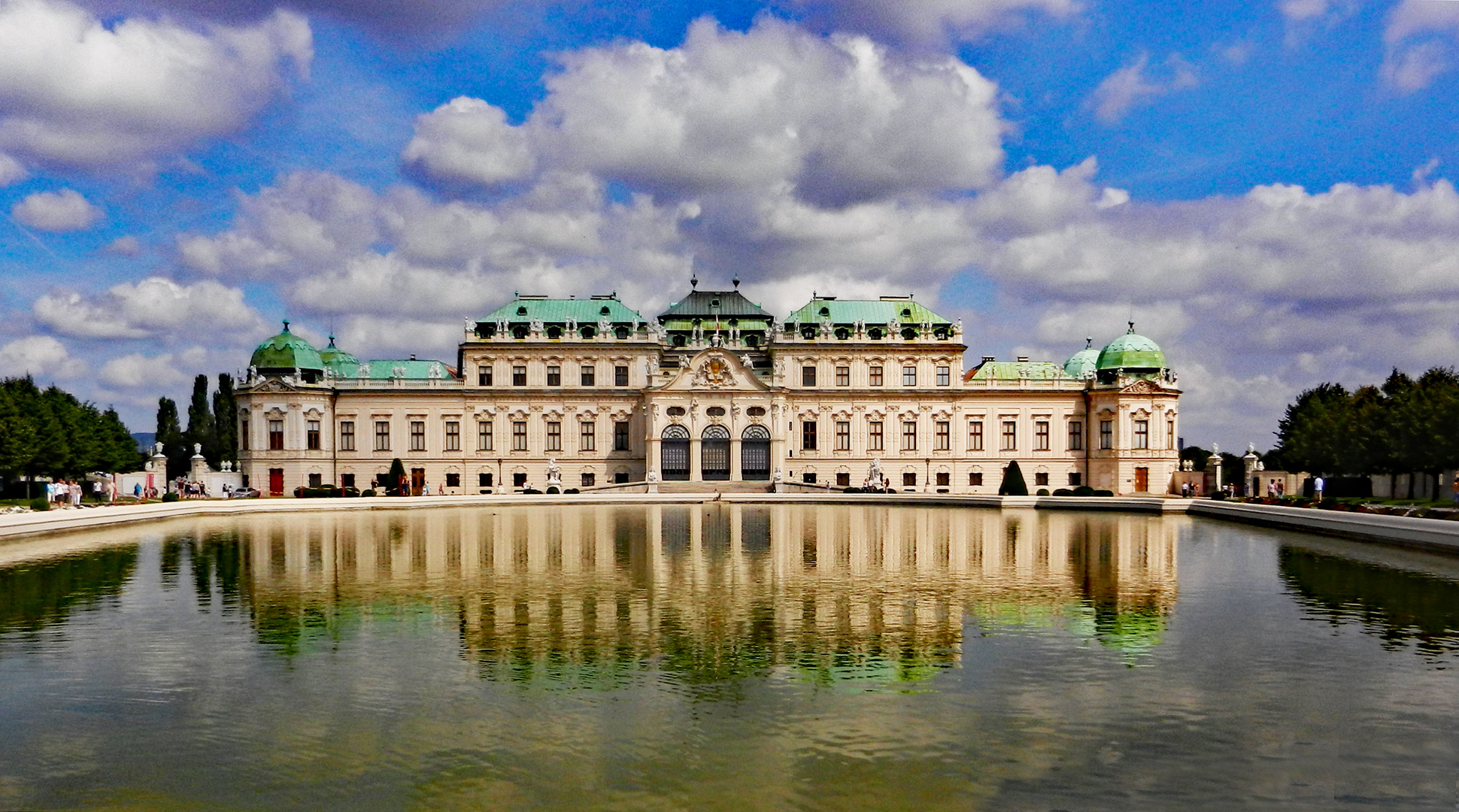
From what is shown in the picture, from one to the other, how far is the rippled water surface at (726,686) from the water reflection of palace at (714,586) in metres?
0.16

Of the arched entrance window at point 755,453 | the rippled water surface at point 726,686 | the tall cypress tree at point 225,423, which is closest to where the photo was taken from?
the rippled water surface at point 726,686

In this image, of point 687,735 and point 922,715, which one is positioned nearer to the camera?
point 687,735

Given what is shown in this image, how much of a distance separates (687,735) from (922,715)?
3632mm

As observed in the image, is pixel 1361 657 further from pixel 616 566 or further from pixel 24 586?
pixel 24 586

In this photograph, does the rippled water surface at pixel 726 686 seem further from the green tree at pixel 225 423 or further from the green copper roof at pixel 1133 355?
the green tree at pixel 225 423

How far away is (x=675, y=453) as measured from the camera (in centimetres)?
8375

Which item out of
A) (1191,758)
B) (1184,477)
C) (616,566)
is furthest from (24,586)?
(1184,477)

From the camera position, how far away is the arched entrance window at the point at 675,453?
83312 millimetres

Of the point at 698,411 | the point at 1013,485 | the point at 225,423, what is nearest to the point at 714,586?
the point at 1013,485

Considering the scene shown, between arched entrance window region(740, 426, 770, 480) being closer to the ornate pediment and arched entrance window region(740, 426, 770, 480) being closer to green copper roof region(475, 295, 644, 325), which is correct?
the ornate pediment

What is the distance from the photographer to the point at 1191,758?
1324 centimetres

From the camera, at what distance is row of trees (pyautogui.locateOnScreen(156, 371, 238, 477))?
99.1m

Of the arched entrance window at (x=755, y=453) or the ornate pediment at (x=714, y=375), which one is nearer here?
the ornate pediment at (x=714, y=375)

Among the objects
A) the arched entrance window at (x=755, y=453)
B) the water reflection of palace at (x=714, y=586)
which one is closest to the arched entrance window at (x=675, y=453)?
the arched entrance window at (x=755, y=453)
